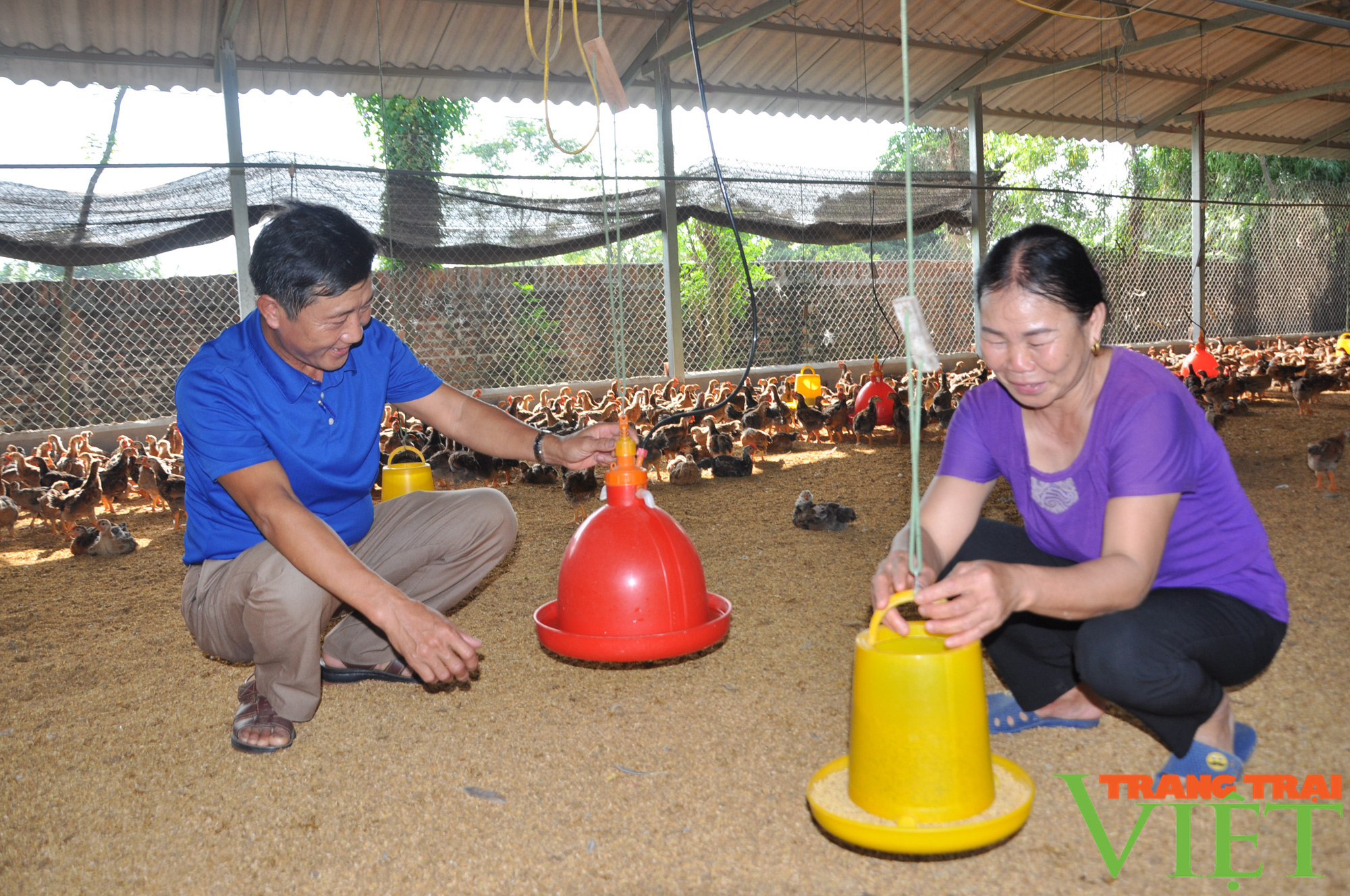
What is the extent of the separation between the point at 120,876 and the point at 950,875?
5.90 ft

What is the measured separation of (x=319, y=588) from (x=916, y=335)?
1.86 m

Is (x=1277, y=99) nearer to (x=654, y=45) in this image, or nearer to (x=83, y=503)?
(x=654, y=45)

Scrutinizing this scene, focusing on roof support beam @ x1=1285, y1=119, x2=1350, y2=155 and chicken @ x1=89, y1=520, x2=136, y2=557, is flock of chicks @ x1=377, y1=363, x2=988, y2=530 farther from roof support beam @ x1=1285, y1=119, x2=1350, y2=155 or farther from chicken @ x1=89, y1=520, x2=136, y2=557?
roof support beam @ x1=1285, y1=119, x2=1350, y2=155

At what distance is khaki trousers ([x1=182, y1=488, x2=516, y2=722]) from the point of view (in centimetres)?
252

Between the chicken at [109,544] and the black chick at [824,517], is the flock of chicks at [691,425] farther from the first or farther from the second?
the chicken at [109,544]

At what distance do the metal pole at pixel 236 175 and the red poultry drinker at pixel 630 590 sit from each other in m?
7.23

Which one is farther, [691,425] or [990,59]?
[990,59]

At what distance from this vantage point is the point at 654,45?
32.3 feet

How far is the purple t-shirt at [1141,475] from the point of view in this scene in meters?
1.88

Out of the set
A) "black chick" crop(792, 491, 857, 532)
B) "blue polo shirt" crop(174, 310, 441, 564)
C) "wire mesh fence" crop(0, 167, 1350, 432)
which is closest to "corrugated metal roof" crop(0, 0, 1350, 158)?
"wire mesh fence" crop(0, 167, 1350, 432)

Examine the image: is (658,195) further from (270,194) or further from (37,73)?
(37,73)

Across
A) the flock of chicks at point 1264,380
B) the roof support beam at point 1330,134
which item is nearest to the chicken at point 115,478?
the flock of chicks at point 1264,380

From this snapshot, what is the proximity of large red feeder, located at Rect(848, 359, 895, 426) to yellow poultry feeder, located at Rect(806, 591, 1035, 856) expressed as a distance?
710cm
